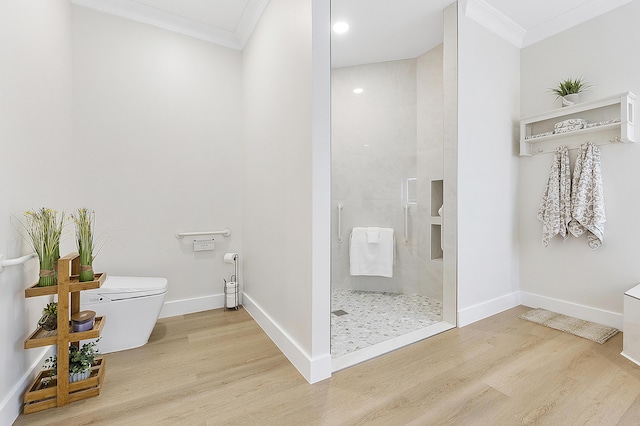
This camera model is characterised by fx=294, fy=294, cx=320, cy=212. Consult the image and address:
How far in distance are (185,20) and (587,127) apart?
136 inches

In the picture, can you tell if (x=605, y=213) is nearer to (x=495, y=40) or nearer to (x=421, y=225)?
(x=421, y=225)

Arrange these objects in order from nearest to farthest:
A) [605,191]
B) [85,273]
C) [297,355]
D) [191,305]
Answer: [85,273], [297,355], [605,191], [191,305]

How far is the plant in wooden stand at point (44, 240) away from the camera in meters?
1.48

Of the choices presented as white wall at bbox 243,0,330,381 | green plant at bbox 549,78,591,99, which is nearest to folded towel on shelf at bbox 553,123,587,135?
green plant at bbox 549,78,591,99

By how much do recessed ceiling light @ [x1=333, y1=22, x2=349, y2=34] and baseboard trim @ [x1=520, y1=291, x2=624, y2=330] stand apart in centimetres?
306

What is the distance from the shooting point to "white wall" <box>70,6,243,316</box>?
7.60ft

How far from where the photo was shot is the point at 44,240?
150 centimetres

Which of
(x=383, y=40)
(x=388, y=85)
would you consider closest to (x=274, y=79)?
(x=383, y=40)

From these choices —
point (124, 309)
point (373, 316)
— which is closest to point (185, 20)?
point (124, 309)

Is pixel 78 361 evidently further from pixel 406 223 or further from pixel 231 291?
pixel 406 223

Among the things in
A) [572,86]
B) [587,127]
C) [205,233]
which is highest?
[572,86]

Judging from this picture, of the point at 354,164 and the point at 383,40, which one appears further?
the point at 354,164

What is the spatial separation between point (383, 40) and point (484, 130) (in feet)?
4.31

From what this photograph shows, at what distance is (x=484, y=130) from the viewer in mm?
2584
